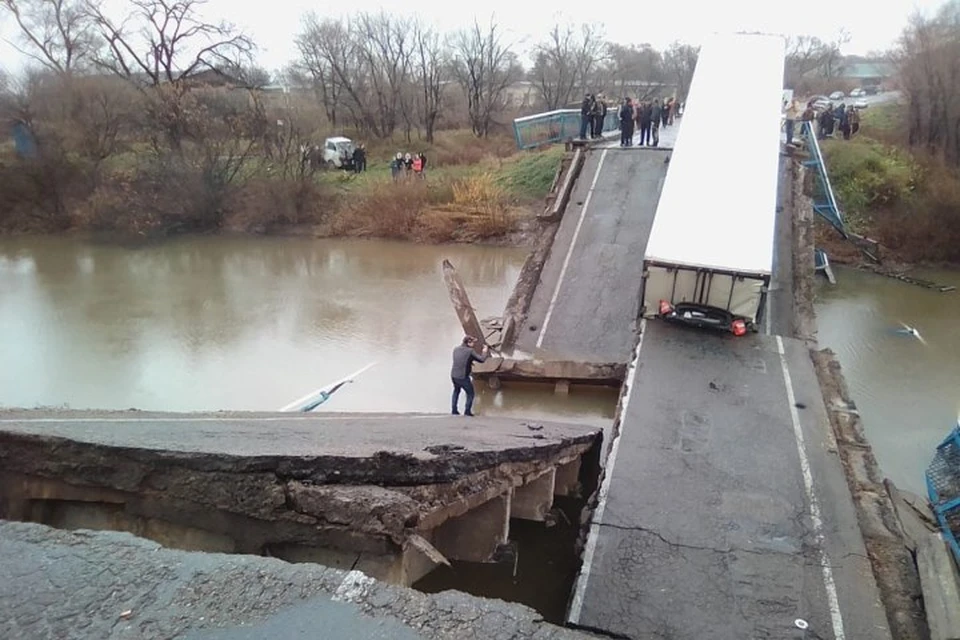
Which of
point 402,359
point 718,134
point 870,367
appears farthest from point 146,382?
point 870,367

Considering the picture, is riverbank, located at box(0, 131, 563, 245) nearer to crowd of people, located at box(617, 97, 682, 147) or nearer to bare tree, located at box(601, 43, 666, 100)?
crowd of people, located at box(617, 97, 682, 147)

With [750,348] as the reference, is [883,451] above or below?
below

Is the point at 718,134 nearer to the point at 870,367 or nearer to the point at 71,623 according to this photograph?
the point at 870,367

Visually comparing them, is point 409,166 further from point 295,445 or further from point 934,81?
point 295,445

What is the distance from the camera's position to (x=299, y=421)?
713 cm

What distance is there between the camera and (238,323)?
1659cm

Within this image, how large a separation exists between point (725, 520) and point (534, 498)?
174 centimetres

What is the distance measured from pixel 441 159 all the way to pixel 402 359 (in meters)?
21.1

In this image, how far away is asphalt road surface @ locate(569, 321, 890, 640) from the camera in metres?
5.13

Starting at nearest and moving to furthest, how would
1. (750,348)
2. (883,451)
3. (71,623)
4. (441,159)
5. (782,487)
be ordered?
(71,623)
(782,487)
(750,348)
(883,451)
(441,159)

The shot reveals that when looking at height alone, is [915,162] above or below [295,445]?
above

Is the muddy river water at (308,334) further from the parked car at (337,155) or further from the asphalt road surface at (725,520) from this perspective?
the parked car at (337,155)

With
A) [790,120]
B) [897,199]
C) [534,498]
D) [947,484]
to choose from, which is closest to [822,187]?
[790,120]

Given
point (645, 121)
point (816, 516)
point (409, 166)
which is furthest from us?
point (409, 166)
